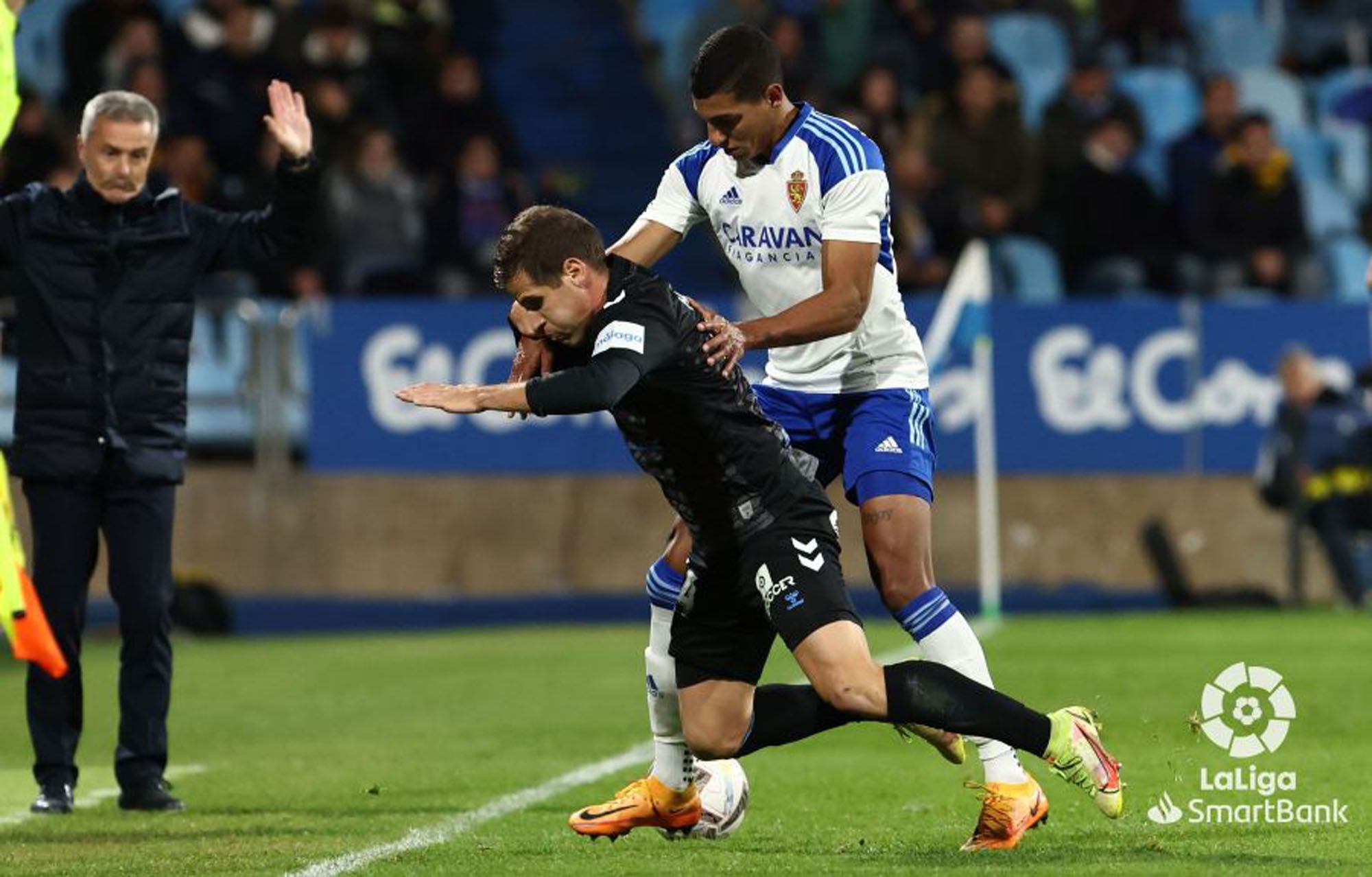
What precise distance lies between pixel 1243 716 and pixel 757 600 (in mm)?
3174

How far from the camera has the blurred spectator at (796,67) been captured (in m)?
20.7

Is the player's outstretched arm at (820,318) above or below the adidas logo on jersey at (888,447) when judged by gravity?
above

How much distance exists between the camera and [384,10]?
22.5 metres

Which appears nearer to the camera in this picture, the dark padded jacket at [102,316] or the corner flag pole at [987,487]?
the dark padded jacket at [102,316]

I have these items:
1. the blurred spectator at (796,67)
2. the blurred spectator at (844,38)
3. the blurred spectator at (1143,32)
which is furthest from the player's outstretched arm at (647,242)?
the blurred spectator at (1143,32)

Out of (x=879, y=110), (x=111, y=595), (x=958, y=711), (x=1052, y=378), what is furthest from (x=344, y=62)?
(x=958, y=711)

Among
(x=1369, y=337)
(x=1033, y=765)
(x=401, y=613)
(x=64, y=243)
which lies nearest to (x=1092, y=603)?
(x=1369, y=337)

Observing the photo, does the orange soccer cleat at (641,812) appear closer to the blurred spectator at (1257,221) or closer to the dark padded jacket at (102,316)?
the dark padded jacket at (102,316)

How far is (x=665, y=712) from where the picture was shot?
808 centimetres

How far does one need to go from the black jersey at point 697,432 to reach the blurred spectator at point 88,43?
15041mm

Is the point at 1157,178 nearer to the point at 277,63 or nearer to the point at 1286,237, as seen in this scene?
the point at 1286,237

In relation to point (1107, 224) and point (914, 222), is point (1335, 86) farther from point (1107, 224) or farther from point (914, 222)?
point (914, 222)

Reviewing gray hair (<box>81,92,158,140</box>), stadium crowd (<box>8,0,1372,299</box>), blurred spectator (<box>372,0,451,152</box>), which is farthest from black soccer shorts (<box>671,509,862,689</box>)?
blurred spectator (<box>372,0,451,152</box>)

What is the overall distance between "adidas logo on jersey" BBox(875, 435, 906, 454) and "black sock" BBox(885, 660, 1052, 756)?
3.36ft
